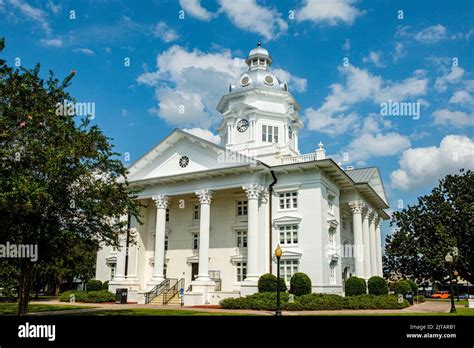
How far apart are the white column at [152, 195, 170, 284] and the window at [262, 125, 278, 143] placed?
11.6 meters

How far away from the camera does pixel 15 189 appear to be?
612 inches

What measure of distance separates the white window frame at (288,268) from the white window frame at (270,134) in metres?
13.6

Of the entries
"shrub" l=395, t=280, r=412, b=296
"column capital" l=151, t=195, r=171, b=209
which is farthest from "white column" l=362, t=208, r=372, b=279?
"column capital" l=151, t=195, r=171, b=209

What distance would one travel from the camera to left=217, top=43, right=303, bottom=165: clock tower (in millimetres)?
43000

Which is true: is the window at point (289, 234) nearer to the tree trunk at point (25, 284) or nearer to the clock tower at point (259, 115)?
the clock tower at point (259, 115)

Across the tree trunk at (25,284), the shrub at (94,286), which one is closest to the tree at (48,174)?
the tree trunk at (25,284)

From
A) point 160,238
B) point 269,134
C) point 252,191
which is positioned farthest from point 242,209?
point 269,134

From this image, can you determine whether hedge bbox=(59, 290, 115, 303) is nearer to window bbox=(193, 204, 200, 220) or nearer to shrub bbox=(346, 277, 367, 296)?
window bbox=(193, 204, 200, 220)

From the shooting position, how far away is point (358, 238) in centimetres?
4012

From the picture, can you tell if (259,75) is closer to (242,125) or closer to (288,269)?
(242,125)

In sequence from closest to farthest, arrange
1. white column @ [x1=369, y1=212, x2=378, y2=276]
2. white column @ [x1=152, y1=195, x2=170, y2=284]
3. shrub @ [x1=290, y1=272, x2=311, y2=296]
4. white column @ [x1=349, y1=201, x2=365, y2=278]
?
1. shrub @ [x1=290, y1=272, x2=311, y2=296]
2. white column @ [x1=152, y1=195, x2=170, y2=284]
3. white column @ [x1=349, y1=201, x2=365, y2=278]
4. white column @ [x1=369, y1=212, x2=378, y2=276]

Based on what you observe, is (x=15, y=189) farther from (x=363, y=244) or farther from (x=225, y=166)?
(x=363, y=244)

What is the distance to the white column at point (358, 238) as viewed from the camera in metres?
40.1
